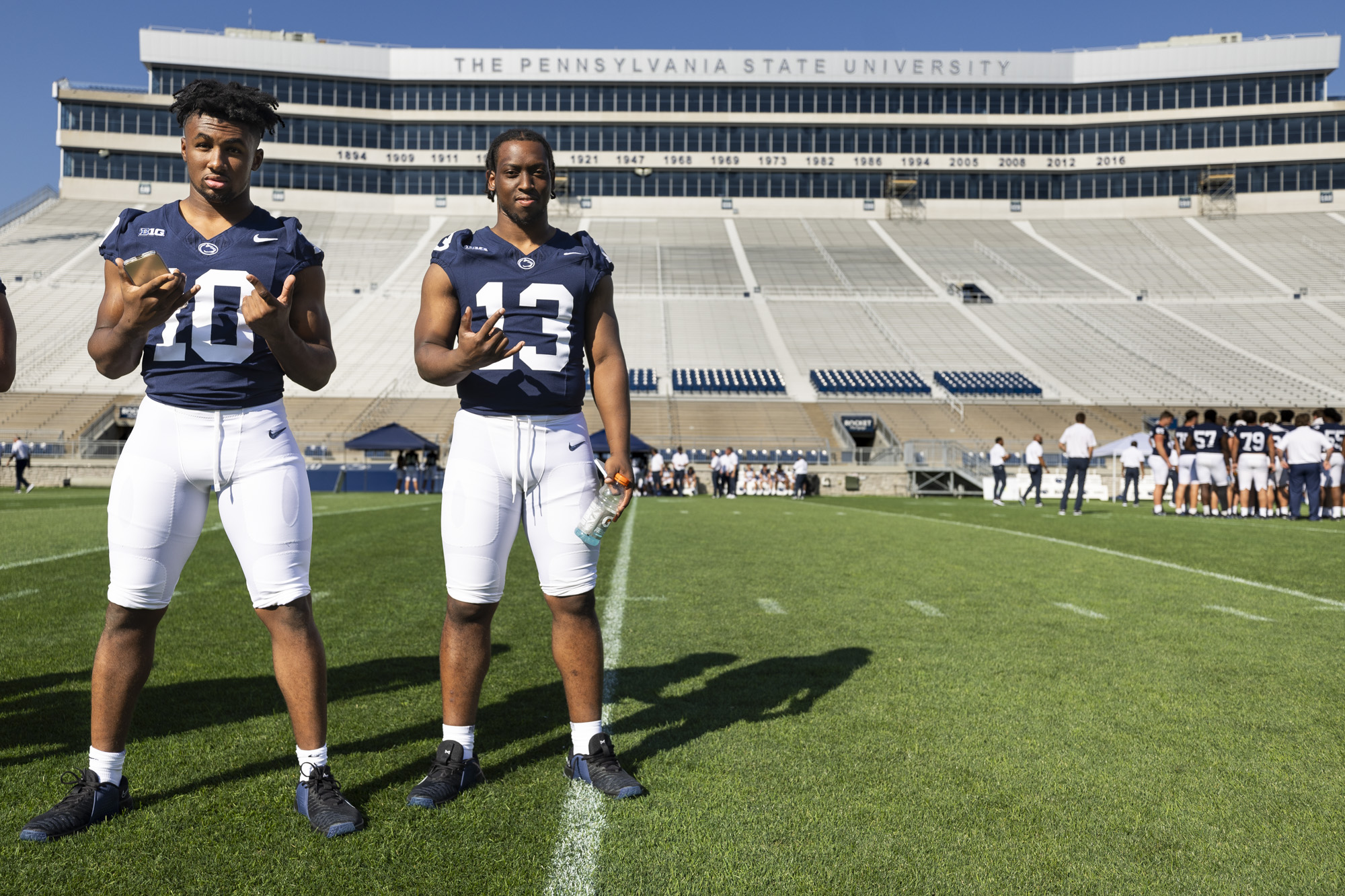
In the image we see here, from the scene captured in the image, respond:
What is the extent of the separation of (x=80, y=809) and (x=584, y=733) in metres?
1.46

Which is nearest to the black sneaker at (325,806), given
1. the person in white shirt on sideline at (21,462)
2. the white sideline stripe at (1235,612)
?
the white sideline stripe at (1235,612)

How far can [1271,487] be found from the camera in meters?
18.0

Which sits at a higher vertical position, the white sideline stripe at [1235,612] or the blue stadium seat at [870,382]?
the blue stadium seat at [870,382]

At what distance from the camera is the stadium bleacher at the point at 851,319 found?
117 feet

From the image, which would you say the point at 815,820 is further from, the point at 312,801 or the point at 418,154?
the point at 418,154

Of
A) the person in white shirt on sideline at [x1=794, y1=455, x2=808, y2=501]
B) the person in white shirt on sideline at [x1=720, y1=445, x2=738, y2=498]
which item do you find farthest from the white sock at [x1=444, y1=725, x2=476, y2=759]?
the person in white shirt on sideline at [x1=720, y1=445, x2=738, y2=498]

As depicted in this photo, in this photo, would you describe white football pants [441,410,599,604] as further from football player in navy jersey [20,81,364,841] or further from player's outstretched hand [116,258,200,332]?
player's outstretched hand [116,258,200,332]

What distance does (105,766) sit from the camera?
2736mm

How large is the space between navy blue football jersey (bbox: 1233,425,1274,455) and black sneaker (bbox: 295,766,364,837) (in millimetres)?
18399

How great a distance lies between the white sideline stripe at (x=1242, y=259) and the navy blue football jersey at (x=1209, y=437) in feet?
109

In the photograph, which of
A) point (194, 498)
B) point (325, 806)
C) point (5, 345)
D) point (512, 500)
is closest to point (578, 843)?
point (325, 806)

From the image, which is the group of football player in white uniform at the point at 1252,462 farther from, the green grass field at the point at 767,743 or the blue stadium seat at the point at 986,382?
the blue stadium seat at the point at 986,382

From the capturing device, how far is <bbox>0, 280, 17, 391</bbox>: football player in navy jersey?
2.66 meters

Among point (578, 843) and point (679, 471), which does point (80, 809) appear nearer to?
point (578, 843)
